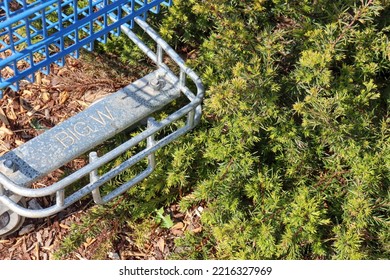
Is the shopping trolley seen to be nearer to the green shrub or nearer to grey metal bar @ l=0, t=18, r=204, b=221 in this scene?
grey metal bar @ l=0, t=18, r=204, b=221

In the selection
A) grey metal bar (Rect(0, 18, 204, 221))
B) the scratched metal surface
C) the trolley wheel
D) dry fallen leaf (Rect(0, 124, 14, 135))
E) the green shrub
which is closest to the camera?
grey metal bar (Rect(0, 18, 204, 221))

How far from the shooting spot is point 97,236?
3287 mm

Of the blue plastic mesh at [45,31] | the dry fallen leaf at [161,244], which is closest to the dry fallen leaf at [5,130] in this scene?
the blue plastic mesh at [45,31]

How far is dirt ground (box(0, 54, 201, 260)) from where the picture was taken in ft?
11.1

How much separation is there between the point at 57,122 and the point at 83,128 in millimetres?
590

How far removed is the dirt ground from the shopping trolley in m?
0.12

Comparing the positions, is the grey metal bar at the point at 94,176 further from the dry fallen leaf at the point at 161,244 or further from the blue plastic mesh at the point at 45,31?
the dry fallen leaf at the point at 161,244

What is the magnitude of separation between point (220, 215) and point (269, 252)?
1.00 feet

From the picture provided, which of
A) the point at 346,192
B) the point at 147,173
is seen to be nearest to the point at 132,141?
the point at 147,173

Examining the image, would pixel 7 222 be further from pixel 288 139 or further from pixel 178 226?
pixel 288 139

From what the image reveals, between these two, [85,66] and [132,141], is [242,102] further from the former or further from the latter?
[85,66]

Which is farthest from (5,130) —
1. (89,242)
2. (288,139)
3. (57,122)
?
(288,139)

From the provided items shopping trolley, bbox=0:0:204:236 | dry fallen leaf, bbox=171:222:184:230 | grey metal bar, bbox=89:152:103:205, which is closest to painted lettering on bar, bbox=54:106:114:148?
shopping trolley, bbox=0:0:204:236

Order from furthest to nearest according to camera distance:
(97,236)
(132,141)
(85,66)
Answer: (85,66) → (97,236) → (132,141)
